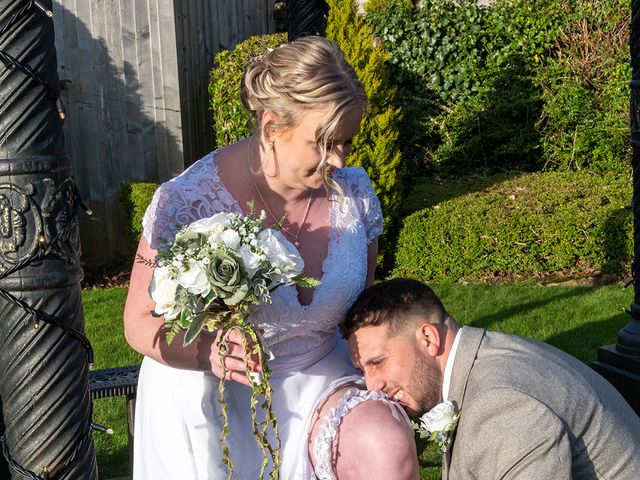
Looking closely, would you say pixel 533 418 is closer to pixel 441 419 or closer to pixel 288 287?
pixel 441 419

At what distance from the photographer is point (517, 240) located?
7770 millimetres

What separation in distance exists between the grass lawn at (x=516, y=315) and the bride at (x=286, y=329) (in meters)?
2.23

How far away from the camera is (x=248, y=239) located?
97.8 inches

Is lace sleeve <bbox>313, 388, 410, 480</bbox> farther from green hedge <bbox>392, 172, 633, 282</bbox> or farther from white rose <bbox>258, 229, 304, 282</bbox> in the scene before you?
green hedge <bbox>392, 172, 633, 282</bbox>

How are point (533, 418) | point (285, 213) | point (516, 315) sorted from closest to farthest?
point (533, 418) < point (285, 213) < point (516, 315)

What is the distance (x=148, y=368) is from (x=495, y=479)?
4.30ft

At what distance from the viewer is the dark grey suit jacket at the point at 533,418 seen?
2246mm

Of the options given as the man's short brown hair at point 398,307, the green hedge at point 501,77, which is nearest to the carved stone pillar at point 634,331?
the man's short brown hair at point 398,307

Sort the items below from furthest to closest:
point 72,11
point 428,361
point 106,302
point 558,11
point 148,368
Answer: point 558,11
point 72,11
point 106,302
point 148,368
point 428,361

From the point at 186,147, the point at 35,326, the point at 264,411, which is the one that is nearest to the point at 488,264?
the point at 186,147

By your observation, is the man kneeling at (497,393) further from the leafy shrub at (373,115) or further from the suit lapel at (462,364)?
the leafy shrub at (373,115)

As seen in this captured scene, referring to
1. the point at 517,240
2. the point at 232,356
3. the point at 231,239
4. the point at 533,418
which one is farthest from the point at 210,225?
the point at 517,240

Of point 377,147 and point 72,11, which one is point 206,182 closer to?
point 377,147

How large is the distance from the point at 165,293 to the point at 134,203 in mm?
5599
